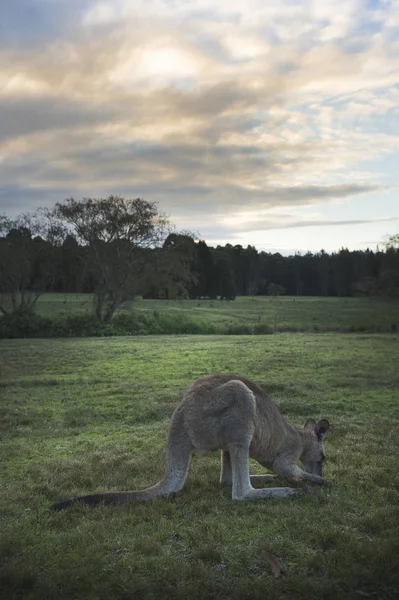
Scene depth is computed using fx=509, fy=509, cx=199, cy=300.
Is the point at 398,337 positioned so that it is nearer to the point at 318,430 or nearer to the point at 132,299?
the point at 132,299

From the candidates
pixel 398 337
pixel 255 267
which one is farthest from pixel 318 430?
pixel 255 267

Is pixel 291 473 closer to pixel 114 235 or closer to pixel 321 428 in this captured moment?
pixel 321 428

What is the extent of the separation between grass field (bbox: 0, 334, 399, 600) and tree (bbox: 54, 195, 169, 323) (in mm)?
26537

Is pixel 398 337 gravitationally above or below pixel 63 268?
below

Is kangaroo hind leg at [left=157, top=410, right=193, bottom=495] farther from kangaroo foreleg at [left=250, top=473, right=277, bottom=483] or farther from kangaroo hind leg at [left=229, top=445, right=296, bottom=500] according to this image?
kangaroo foreleg at [left=250, top=473, right=277, bottom=483]

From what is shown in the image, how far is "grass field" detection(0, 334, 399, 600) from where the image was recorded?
4.19 m

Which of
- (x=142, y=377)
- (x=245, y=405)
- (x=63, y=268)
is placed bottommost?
(x=142, y=377)

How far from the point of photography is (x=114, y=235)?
40.8 m

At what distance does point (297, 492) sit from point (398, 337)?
80.0 ft

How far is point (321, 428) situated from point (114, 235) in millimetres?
35522

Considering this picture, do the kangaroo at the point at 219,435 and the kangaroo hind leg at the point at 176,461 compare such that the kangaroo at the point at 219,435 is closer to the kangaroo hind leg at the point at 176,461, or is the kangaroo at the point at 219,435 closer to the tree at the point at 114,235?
the kangaroo hind leg at the point at 176,461

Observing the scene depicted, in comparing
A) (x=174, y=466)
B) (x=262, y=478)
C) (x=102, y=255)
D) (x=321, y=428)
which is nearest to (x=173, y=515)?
(x=174, y=466)

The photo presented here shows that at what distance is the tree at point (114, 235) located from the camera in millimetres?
40188

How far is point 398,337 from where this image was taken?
2848 cm
